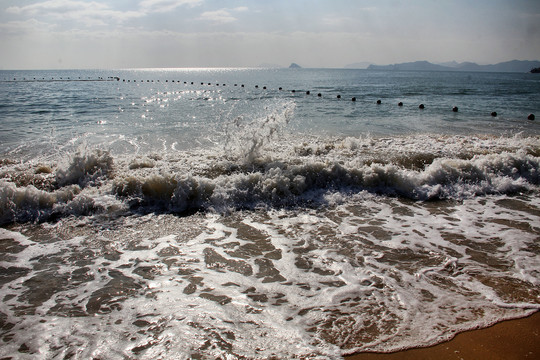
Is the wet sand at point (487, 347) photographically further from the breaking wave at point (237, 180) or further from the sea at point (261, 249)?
the breaking wave at point (237, 180)

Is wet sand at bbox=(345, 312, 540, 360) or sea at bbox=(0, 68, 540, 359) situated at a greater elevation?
sea at bbox=(0, 68, 540, 359)

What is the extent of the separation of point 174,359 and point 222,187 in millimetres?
5249

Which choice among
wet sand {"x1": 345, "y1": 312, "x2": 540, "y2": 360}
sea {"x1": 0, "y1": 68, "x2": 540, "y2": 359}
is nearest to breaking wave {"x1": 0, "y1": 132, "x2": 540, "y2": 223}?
sea {"x1": 0, "y1": 68, "x2": 540, "y2": 359}

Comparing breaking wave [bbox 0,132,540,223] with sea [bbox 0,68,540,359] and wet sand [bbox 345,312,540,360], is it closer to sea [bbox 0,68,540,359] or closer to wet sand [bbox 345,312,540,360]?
sea [bbox 0,68,540,359]

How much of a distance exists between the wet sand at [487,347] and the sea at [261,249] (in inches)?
3.9

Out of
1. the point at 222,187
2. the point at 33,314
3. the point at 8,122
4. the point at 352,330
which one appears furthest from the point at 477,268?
the point at 8,122

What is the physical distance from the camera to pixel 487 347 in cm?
329

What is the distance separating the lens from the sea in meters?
3.53

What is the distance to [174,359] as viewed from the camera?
3119mm

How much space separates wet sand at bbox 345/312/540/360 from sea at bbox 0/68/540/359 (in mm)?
99

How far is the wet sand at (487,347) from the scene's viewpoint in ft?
10.4

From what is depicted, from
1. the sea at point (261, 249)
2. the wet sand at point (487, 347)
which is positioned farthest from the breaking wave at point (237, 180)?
the wet sand at point (487, 347)

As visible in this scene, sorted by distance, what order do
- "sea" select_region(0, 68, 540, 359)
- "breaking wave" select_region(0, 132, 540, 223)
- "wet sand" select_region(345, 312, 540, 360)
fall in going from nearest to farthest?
"wet sand" select_region(345, 312, 540, 360)
"sea" select_region(0, 68, 540, 359)
"breaking wave" select_region(0, 132, 540, 223)

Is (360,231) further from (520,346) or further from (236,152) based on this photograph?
(236,152)
